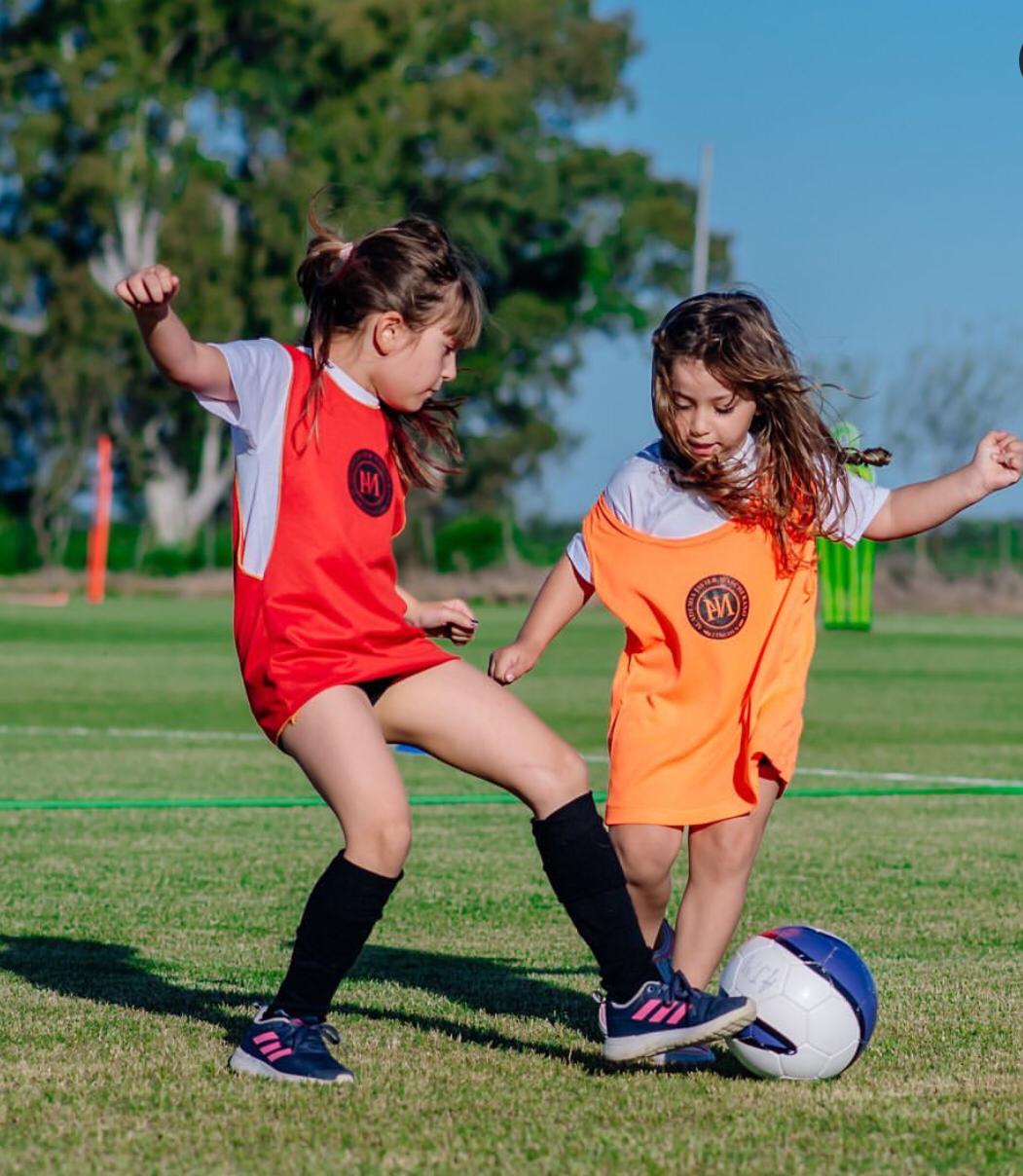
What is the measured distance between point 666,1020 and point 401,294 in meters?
1.56

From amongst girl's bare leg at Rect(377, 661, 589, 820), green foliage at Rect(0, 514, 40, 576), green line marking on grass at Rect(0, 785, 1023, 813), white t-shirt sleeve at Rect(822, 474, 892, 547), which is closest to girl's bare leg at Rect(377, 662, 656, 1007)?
girl's bare leg at Rect(377, 661, 589, 820)

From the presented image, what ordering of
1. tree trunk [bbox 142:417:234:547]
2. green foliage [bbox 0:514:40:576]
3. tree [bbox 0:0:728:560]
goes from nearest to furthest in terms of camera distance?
tree [bbox 0:0:728:560] < tree trunk [bbox 142:417:234:547] < green foliage [bbox 0:514:40:576]

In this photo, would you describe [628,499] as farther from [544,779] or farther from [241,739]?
[241,739]

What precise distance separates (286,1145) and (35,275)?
154 ft

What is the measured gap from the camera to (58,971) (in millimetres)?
5254

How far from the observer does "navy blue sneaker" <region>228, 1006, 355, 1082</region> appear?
3.97 meters

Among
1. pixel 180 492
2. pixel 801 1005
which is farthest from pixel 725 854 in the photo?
pixel 180 492

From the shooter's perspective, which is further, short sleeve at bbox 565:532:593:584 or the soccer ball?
short sleeve at bbox 565:532:593:584

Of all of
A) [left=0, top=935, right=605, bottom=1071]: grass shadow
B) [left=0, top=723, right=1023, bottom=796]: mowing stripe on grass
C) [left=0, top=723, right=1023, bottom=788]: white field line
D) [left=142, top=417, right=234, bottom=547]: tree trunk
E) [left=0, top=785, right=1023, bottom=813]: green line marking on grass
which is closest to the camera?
[left=0, top=935, right=605, bottom=1071]: grass shadow

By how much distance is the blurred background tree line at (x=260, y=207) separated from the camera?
45.8 meters

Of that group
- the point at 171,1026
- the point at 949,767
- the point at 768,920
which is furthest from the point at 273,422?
the point at 949,767

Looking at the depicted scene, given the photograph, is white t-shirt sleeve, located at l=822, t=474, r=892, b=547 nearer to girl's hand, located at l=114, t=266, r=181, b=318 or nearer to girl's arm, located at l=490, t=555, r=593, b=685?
girl's arm, located at l=490, t=555, r=593, b=685

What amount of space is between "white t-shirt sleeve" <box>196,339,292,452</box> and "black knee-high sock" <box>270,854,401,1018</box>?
86 cm

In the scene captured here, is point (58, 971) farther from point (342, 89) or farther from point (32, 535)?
point (32, 535)
